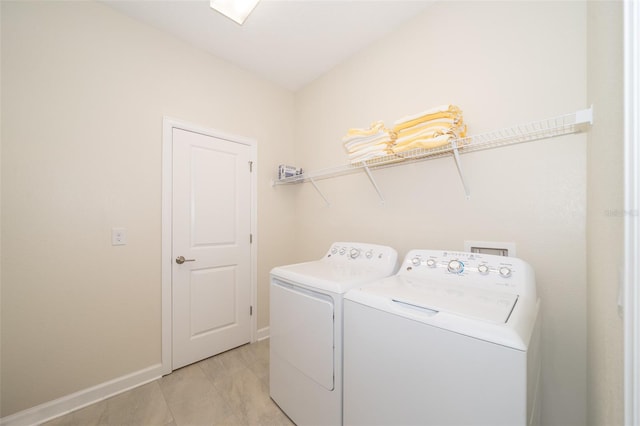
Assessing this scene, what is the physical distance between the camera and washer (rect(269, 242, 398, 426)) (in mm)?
1243

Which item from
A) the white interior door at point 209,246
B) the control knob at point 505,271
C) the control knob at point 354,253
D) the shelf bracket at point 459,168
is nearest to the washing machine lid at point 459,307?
the control knob at point 505,271

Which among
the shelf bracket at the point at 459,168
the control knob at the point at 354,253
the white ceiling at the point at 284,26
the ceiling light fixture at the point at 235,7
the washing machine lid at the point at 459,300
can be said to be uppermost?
the white ceiling at the point at 284,26

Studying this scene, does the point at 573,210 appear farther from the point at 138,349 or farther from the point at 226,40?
the point at 138,349

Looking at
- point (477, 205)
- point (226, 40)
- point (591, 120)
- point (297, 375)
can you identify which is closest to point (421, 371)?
point (297, 375)

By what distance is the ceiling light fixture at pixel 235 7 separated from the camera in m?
1.54

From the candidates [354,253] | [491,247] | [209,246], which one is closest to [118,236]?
[209,246]

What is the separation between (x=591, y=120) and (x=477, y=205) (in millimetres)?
621

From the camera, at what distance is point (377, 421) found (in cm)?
104

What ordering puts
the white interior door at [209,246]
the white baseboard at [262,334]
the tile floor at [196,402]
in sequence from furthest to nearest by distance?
the white baseboard at [262,334] < the white interior door at [209,246] < the tile floor at [196,402]

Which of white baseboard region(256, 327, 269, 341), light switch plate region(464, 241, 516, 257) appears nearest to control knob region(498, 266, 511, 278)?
light switch plate region(464, 241, 516, 257)

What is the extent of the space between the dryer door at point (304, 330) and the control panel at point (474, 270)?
1.83 ft

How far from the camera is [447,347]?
0.85 m

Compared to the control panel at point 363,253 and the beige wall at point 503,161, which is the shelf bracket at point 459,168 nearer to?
the beige wall at point 503,161

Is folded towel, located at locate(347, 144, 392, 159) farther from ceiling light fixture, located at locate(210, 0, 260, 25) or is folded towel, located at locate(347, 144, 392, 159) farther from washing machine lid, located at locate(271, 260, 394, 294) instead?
ceiling light fixture, located at locate(210, 0, 260, 25)
